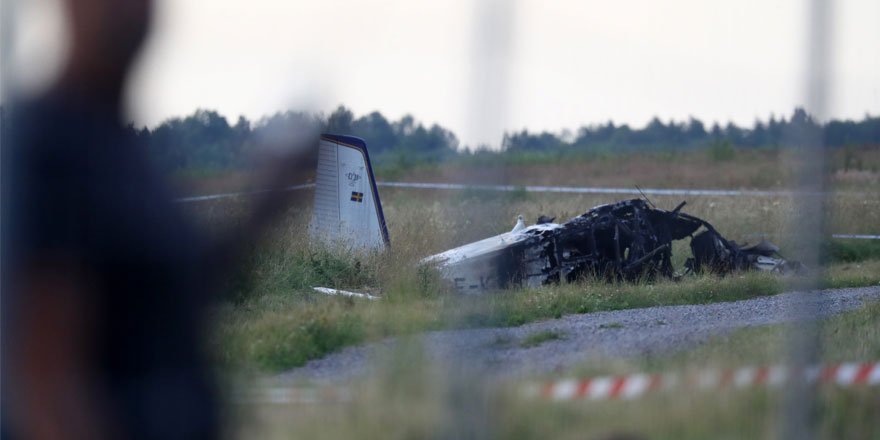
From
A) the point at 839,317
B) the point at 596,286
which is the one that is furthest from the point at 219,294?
the point at 596,286

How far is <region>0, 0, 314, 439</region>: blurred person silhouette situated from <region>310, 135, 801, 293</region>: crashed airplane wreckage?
7.20 meters

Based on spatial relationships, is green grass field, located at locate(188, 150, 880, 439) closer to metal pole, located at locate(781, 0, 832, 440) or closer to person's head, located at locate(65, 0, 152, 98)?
metal pole, located at locate(781, 0, 832, 440)

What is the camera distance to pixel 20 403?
3229 mm

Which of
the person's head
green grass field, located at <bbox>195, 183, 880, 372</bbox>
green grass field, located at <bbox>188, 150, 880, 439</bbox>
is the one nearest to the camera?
the person's head

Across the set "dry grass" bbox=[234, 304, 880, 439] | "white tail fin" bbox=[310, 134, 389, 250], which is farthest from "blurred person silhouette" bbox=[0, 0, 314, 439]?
"white tail fin" bbox=[310, 134, 389, 250]

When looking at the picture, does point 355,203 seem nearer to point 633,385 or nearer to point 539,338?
point 539,338

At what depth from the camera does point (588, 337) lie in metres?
7.34

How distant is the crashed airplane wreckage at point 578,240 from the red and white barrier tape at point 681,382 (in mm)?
5655

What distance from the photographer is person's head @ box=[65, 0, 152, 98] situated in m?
2.62

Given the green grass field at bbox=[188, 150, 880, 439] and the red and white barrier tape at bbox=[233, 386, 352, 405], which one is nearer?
the green grass field at bbox=[188, 150, 880, 439]

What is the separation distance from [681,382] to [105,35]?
3.15m

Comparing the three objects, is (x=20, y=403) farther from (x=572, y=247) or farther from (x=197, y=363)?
(x=572, y=247)

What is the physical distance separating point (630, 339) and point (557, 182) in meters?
28.1

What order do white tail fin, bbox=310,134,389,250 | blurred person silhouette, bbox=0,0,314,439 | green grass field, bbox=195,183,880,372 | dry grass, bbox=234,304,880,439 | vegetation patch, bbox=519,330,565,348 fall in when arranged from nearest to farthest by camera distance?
blurred person silhouette, bbox=0,0,314,439
dry grass, bbox=234,304,880,439
green grass field, bbox=195,183,880,372
vegetation patch, bbox=519,330,565,348
white tail fin, bbox=310,134,389,250
